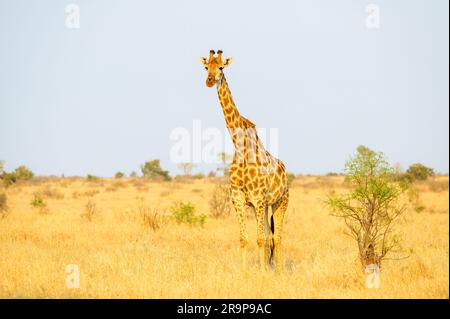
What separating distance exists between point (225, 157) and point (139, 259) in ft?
74.7

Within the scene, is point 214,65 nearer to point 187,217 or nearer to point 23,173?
point 187,217

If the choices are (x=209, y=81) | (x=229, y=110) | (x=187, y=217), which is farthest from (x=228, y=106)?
(x=187, y=217)

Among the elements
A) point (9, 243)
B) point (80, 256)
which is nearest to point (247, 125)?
point (80, 256)

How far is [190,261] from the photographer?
10.5 m

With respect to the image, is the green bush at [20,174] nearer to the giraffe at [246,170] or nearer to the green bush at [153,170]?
the green bush at [153,170]

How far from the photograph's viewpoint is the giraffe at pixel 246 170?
358 inches

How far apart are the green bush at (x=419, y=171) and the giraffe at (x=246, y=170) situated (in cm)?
4002

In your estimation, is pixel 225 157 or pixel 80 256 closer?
pixel 80 256

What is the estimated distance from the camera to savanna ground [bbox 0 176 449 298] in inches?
321

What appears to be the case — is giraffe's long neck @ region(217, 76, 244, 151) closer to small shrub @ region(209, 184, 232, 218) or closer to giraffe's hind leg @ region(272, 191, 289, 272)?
giraffe's hind leg @ region(272, 191, 289, 272)

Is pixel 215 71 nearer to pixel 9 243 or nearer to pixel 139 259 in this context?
pixel 139 259

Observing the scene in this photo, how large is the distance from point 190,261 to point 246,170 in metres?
2.48

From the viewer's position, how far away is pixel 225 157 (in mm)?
33156
